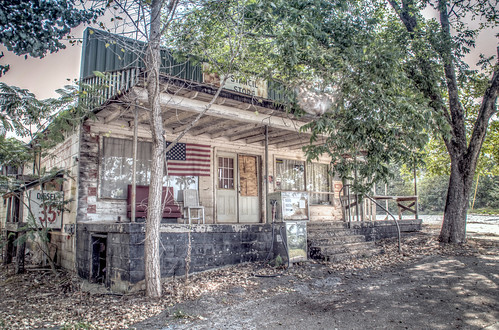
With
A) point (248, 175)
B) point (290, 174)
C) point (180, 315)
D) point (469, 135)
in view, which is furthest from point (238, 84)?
point (469, 135)

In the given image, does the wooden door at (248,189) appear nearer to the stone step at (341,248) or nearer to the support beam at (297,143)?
the support beam at (297,143)

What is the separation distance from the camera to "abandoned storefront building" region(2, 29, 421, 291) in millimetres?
6102

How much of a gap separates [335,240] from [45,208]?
20.7ft

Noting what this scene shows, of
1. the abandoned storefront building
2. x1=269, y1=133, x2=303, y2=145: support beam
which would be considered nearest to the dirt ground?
the abandoned storefront building

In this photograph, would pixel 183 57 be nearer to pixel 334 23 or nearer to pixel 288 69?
pixel 288 69

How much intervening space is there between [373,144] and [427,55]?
116 inches

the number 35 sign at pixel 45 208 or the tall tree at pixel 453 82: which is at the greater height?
the tall tree at pixel 453 82

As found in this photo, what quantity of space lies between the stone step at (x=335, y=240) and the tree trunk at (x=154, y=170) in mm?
3722

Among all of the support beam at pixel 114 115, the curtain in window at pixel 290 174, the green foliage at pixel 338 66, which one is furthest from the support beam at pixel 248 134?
the support beam at pixel 114 115

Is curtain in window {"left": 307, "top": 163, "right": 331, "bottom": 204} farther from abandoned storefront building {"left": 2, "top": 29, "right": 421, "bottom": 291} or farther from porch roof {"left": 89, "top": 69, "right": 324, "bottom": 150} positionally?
porch roof {"left": 89, "top": 69, "right": 324, "bottom": 150}

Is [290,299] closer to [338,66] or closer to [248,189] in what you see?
[338,66]

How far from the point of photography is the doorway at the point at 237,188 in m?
9.77

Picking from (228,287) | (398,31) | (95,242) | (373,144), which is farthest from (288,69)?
(95,242)

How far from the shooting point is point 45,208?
748 cm
